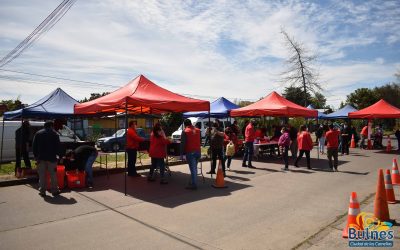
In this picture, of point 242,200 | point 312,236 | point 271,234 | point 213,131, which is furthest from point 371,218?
point 213,131

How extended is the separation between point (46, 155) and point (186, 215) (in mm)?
4149

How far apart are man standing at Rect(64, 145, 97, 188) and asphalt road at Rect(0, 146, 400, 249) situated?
1.52 ft

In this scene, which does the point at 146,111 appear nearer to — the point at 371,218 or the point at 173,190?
the point at 173,190

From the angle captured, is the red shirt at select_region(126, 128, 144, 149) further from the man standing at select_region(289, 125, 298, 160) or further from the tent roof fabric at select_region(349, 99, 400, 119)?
the tent roof fabric at select_region(349, 99, 400, 119)

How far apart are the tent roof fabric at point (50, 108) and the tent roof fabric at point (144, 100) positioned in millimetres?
934

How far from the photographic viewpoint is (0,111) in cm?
3175

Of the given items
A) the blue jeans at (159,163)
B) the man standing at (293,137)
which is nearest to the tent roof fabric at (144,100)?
the blue jeans at (159,163)

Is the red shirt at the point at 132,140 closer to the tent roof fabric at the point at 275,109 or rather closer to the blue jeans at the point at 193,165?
the blue jeans at the point at 193,165

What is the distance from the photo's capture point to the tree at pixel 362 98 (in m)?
59.0

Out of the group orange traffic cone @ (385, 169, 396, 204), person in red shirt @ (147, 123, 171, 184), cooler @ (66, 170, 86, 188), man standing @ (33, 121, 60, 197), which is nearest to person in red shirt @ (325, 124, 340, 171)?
orange traffic cone @ (385, 169, 396, 204)

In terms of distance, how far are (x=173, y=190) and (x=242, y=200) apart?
210 centimetres

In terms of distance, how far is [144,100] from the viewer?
349 inches

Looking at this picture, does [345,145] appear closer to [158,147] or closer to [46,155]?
[158,147]

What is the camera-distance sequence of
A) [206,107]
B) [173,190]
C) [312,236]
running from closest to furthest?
1. [312,236]
2. [173,190]
3. [206,107]
